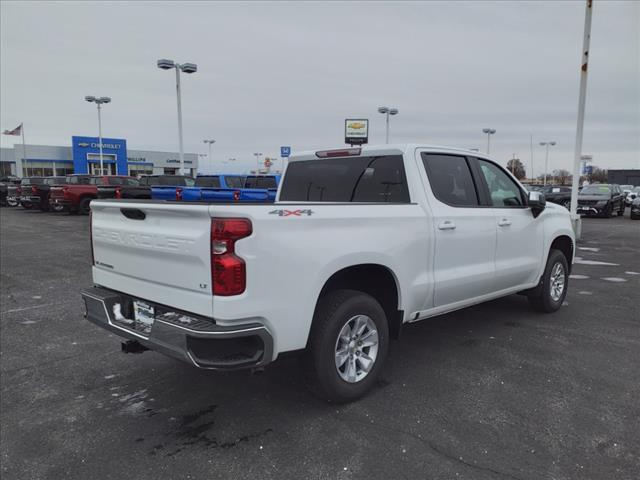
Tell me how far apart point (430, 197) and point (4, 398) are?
3.83 meters

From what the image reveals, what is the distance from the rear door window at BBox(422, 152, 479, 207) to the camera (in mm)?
4398

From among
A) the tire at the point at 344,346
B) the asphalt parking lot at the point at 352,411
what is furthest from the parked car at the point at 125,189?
the tire at the point at 344,346

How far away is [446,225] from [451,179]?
61cm

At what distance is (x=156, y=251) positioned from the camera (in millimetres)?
3232

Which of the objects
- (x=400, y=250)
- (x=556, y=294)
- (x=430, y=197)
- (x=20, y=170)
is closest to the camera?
(x=400, y=250)

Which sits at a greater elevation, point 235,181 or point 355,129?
point 355,129

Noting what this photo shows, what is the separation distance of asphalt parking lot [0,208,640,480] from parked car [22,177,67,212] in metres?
20.7

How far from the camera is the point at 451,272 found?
4.35m

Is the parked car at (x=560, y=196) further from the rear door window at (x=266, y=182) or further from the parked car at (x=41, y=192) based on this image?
the parked car at (x=41, y=192)

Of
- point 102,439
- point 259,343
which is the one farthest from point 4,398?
point 259,343

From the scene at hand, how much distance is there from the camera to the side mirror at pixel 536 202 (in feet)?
17.4

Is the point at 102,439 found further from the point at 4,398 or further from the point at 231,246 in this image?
the point at 231,246

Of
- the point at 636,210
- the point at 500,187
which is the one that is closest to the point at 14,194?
the point at 500,187

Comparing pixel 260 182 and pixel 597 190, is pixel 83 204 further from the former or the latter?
pixel 597 190
